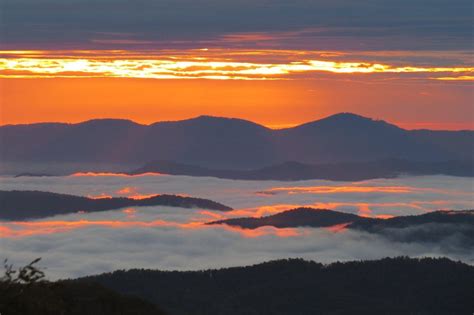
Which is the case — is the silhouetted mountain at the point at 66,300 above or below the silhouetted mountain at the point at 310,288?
below

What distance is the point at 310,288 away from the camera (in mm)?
161875

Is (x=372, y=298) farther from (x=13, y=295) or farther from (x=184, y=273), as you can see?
(x=13, y=295)

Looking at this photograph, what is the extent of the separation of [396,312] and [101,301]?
76.3m

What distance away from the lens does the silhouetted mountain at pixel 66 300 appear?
39.2 meters

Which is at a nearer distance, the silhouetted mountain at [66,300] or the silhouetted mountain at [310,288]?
the silhouetted mountain at [66,300]

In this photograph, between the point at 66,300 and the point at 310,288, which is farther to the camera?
the point at 310,288

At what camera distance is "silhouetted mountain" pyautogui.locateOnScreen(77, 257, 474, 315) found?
148750 millimetres

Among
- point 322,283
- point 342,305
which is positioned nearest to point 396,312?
point 342,305

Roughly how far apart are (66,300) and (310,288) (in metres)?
94.1

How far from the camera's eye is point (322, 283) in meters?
165

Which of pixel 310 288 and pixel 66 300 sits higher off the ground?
pixel 310 288

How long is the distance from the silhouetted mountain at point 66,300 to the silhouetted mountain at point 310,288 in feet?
166

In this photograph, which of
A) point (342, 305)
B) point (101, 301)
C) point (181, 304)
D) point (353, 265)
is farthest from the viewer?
point (353, 265)

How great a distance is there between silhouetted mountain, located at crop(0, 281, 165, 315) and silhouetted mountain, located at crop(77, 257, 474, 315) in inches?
1996
